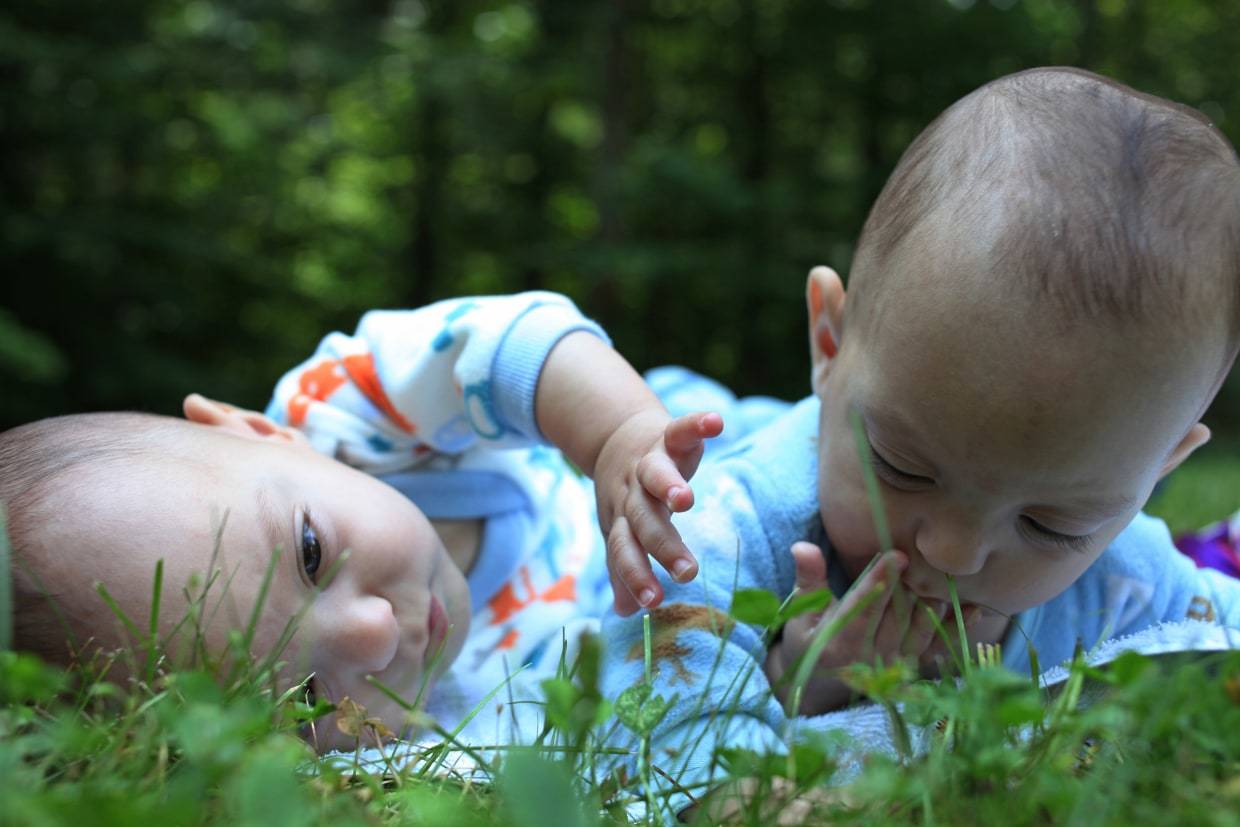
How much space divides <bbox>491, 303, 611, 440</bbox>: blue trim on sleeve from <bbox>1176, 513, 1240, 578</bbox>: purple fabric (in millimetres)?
1570

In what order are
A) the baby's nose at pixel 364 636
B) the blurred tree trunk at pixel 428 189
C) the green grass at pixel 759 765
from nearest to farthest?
the green grass at pixel 759 765, the baby's nose at pixel 364 636, the blurred tree trunk at pixel 428 189

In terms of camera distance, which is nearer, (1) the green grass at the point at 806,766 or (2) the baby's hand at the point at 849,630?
(1) the green grass at the point at 806,766

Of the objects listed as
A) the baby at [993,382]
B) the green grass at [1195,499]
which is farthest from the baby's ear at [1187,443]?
the green grass at [1195,499]

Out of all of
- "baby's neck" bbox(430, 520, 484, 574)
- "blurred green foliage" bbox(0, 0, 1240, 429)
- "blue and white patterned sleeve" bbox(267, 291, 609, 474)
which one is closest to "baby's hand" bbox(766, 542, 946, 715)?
"blue and white patterned sleeve" bbox(267, 291, 609, 474)

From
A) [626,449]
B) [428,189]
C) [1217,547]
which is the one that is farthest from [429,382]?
[428,189]

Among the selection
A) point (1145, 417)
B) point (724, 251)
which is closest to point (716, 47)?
point (724, 251)

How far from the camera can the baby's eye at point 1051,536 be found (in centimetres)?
150

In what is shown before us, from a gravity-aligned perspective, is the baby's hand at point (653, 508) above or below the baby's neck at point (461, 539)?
above

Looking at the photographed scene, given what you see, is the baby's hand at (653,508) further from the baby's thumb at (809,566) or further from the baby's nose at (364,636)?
the baby's nose at (364,636)

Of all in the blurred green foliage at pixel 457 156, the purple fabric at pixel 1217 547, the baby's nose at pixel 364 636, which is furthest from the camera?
the blurred green foliage at pixel 457 156

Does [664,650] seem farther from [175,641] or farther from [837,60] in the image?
[837,60]

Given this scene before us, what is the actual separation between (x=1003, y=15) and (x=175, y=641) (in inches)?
285

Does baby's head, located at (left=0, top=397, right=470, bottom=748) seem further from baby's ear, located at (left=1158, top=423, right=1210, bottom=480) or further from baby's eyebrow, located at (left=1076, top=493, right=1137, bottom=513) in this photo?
baby's ear, located at (left=1158, top=423, right=1210, bottom=480)

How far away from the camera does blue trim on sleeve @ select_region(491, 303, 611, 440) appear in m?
1.96
